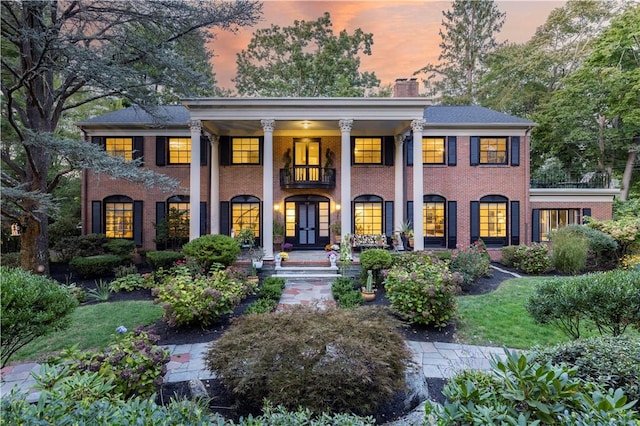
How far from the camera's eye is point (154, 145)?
14.4m

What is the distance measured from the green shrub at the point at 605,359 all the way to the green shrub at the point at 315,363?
5.11 ft

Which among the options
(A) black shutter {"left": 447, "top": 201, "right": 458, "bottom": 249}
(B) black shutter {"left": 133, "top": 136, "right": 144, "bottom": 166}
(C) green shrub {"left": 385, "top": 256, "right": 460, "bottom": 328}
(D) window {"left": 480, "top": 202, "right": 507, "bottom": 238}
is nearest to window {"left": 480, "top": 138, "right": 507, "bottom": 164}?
(D) window {"left": 480, "top": 202, "right": 507, "bottom": 238}

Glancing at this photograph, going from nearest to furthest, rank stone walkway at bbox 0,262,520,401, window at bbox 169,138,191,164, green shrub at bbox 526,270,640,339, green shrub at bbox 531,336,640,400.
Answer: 1. green shrub at bbox 531,336,640,400
2. green shrub at bbox 526,270,640,339
3. stone walkway at bbox 0,262,520,401
4. window at bbox 169,138,191,164

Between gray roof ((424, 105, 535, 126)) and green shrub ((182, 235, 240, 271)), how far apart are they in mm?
10776

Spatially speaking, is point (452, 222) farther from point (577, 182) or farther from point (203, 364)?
point (203, 364)

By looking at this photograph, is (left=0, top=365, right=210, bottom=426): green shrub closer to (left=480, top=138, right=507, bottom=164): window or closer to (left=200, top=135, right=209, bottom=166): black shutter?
(left=200, top=135, right=209, bottom=166): black shutter

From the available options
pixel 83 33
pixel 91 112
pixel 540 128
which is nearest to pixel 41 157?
pixel 83 33

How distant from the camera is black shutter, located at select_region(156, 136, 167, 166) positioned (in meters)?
14.4

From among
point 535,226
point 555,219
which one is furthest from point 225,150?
point 555,219

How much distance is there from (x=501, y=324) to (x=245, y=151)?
12373mm

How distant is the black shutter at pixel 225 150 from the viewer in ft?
47.9

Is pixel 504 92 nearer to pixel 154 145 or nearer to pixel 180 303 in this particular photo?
pixel 154 145

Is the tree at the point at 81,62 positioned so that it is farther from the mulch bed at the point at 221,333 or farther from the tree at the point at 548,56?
the tree at the point at 548,56

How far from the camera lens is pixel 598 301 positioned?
4.21 metres
